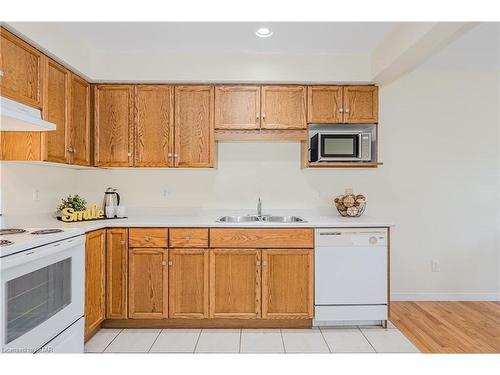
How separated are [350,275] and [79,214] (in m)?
2.41

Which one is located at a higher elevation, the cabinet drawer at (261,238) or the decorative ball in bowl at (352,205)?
the decorative ball in bowl at (352,205)

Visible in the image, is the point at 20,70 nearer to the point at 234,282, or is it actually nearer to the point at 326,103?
the point at 234,282

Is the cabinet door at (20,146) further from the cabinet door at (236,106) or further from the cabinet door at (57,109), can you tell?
the cabinet door at (236,106)

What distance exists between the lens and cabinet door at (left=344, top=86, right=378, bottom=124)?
3188 millimetres

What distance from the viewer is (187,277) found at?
2842mm

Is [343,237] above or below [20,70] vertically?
below

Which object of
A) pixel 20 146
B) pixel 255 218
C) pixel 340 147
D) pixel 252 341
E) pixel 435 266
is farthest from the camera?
pixel 435 266

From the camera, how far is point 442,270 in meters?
3.59

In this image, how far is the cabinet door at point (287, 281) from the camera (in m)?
2.83

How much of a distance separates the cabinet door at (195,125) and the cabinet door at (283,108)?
20.4 inches

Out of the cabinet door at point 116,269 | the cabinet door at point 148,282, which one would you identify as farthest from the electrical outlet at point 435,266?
the cabinet door at point 116,269

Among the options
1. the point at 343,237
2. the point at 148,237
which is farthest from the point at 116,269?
the point at 343,237

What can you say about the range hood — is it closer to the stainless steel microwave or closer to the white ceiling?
the white ceiling
